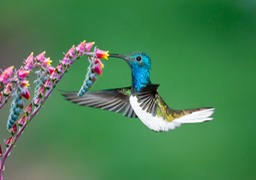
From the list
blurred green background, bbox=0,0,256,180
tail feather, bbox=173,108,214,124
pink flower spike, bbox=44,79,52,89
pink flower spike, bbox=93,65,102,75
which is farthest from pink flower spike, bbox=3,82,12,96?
blurred green background, bbox=0,0,256,180

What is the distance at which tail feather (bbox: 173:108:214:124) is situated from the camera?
2.05 metres

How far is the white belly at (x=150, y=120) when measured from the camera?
207 centimetres

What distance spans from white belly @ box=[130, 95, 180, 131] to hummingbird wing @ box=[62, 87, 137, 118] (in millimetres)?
Answer: 271

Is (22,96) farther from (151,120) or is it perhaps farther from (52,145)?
(52,145)

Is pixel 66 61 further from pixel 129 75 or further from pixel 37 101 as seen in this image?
pixel 129 75

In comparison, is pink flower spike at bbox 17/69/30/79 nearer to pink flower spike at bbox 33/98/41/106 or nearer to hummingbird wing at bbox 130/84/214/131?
pink flower spike at bbox 33/98/41/106

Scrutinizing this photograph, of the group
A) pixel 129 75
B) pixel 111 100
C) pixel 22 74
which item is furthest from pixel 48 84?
pixel 129 75

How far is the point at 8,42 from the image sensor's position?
30.3ft

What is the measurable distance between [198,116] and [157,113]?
20 centimetres

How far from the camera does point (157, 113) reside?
2268 mm

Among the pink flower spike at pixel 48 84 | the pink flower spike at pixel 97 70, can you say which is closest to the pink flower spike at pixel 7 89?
the pink flower spike at pixel 48 84

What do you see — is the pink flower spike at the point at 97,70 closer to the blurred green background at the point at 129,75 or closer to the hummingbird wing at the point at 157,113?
the hummingbird wing at the point at 157,113

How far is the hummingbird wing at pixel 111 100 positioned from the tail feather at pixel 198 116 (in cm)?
29

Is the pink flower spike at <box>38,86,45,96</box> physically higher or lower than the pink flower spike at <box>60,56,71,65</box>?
lower
